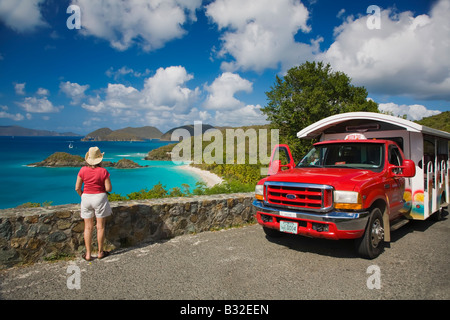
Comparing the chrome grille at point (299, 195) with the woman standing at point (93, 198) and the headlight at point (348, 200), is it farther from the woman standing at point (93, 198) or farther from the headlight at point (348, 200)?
the woman standing at point (93, 198)

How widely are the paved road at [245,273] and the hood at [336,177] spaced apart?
1334mm

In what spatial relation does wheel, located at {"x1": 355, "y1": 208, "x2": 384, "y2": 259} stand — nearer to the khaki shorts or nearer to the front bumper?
the front bumper

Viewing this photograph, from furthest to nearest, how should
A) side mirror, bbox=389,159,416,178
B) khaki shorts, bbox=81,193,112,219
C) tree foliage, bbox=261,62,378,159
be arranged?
tree foliage, bbox=261,62,378,159 → side mirror, bbox=389,159,416,178 → khaki shorts, bbox=81,193,112,219

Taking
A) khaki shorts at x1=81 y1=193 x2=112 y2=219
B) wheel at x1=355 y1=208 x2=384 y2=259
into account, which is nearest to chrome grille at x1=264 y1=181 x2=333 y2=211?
wheel at x1=355 y1=208 x2=384 y2=259

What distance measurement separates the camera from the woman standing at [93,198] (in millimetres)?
4898

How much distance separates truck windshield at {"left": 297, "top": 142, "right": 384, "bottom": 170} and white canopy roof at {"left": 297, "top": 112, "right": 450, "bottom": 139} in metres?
0.83

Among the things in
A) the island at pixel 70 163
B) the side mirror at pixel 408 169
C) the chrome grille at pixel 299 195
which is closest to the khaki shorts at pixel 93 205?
the chrome grille at pixel 299 195

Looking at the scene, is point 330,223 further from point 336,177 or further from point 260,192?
point 260,192

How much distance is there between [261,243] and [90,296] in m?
3.36

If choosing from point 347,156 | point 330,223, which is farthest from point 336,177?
point 347,156

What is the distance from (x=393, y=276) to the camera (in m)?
4.23

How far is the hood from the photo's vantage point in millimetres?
4582
